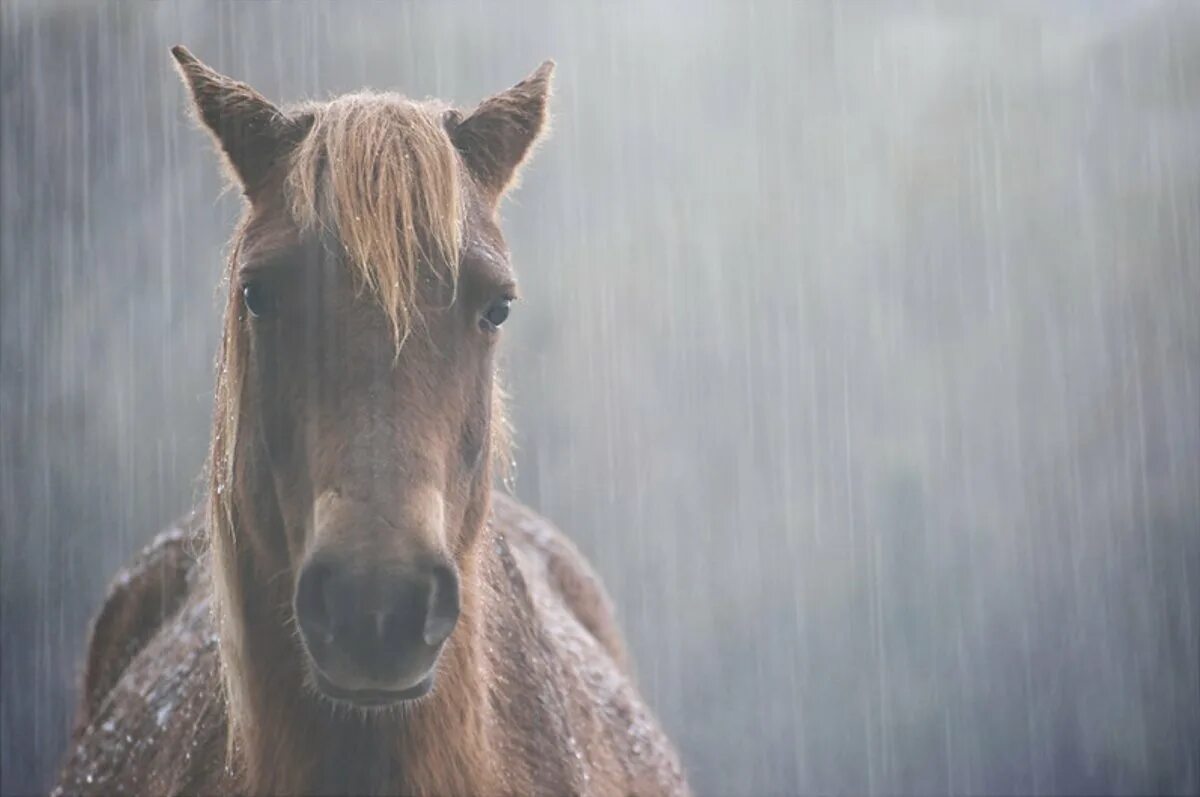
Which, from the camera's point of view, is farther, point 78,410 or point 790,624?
point 790,624

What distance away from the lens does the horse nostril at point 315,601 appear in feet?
4.42

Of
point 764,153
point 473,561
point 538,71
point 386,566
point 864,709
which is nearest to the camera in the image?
point 386,566

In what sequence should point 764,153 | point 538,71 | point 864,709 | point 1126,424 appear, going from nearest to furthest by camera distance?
1. point 538,71
2. point 1126,424
3. point 864,709
4. point 764,153

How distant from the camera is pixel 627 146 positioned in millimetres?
7777

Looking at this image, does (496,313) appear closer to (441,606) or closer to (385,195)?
(385,195)

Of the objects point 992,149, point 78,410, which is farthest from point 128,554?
point 992,149

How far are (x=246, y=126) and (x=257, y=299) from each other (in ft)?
1.23

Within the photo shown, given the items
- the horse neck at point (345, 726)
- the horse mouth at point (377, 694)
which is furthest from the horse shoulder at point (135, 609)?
the horse mouth at point (377, 694)

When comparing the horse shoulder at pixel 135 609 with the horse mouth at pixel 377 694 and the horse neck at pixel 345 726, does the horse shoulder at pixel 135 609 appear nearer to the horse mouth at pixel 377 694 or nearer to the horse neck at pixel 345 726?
the horse neck at pixel 345 726

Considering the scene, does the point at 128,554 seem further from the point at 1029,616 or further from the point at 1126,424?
the point at 1126,424

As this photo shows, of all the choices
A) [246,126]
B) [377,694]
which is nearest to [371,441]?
[377,694]

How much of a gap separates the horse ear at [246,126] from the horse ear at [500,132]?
0.30 m

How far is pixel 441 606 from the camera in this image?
1387mm

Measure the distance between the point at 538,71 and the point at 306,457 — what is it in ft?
3.23
